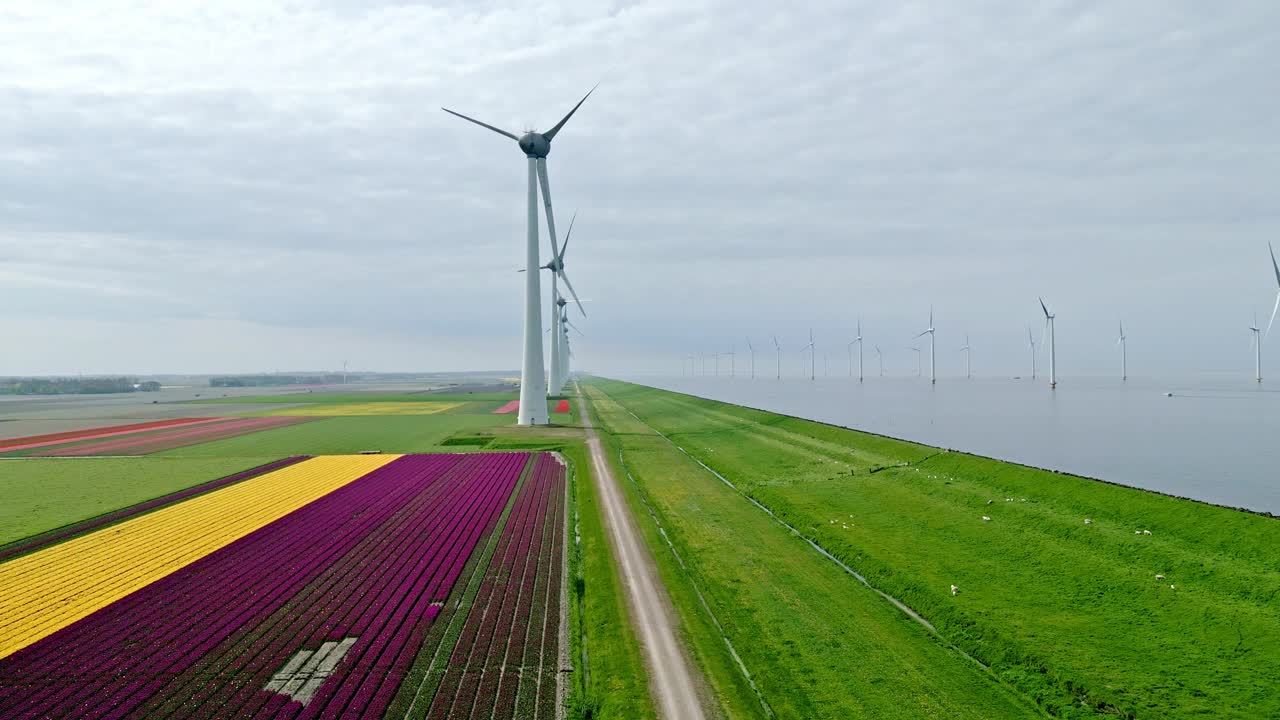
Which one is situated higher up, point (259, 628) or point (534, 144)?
point (534, 144)

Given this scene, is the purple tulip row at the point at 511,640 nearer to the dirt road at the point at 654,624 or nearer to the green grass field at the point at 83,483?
the dirt road at the point at 654,624

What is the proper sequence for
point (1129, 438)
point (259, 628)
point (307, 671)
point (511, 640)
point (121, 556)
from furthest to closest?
Answer: point (1129, 438) → point (121, 556) → point (259, 628) → point (511, 640) → point (307, 671)

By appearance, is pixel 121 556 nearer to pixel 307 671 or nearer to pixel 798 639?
pixel 307 671

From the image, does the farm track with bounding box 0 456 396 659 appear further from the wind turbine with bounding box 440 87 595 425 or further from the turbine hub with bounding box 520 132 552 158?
the turbine hub with bounding box 520 132 552 158

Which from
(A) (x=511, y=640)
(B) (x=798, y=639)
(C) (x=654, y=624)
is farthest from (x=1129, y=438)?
(A) (x=511, y=640)

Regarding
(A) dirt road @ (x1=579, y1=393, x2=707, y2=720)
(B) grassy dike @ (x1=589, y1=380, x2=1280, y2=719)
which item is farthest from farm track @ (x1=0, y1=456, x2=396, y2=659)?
(B) grassy dike @ (x1=589, y1=380, x2=1280, y2=719)
